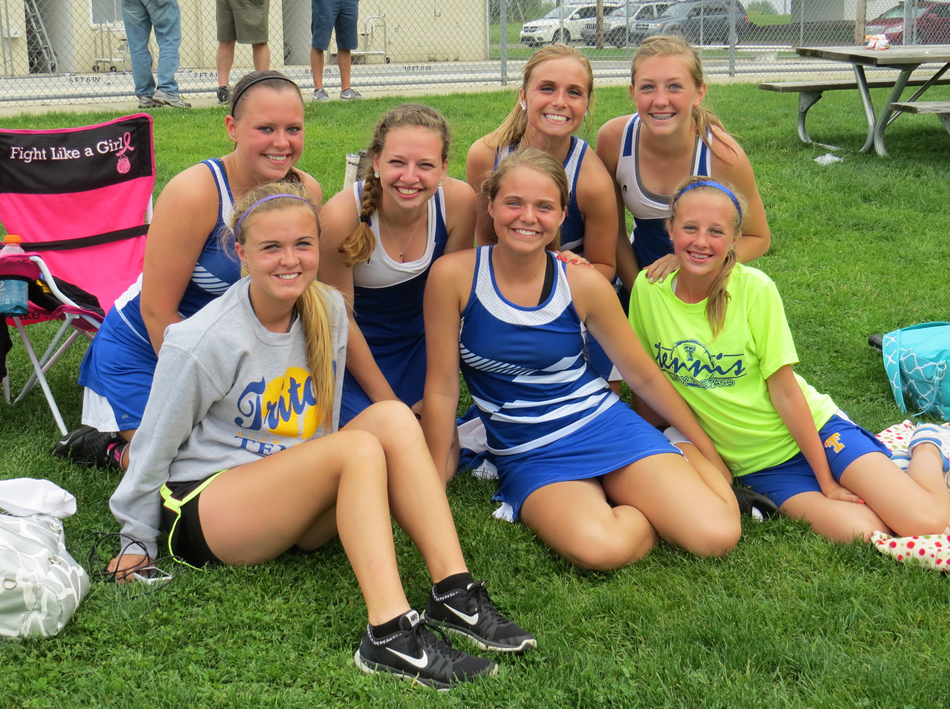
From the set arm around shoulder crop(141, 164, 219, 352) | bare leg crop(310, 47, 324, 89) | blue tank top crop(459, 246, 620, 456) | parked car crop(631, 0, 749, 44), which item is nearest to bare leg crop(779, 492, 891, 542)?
blue tank top crop(459, 246, 620, 456)

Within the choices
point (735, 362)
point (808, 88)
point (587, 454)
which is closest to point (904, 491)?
point (735, 362)

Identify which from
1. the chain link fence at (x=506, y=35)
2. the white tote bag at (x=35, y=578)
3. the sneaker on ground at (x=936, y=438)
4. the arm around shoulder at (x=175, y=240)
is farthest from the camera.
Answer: the chain link fence at (x=506, y=35)

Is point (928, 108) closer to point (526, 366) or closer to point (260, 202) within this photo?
point (526, 366)

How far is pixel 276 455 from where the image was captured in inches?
108

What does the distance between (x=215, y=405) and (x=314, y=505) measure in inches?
17.0

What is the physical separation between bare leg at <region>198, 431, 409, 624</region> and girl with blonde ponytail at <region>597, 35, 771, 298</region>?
146 cm

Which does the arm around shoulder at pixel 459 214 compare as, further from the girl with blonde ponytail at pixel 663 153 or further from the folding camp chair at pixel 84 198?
the folding camp chair at pixel 84 198

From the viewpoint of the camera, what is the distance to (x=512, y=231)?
10.5 ft

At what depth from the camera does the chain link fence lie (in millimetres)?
13511

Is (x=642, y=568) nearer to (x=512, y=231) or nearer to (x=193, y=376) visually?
(x=512, y=231)

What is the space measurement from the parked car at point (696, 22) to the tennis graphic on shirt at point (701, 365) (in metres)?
13.3

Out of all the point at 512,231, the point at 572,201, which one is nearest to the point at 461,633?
the point at 512,231

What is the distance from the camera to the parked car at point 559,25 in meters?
14.3

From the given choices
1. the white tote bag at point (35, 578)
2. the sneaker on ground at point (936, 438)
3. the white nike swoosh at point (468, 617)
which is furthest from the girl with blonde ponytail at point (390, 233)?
the sneaker on ground at point (936, 438)
